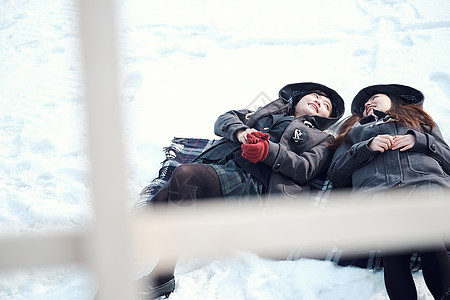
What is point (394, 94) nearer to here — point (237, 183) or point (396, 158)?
point (396, 158)

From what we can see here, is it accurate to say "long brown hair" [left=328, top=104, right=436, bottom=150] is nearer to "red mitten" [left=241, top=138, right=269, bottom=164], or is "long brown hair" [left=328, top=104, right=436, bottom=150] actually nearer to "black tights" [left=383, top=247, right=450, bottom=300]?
"red mitten" [left=241, top=138, right=269, bottom=164]

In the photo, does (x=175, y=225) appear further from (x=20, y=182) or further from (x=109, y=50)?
(x=20, y=182)

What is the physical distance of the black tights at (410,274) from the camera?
103 centimetres

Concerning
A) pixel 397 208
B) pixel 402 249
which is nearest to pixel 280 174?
pixel 402 249

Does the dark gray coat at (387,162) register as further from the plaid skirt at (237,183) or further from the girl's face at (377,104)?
the plaid skirt at (237,183)

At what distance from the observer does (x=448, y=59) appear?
219 centimetres

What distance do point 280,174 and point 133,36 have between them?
156 centimetres

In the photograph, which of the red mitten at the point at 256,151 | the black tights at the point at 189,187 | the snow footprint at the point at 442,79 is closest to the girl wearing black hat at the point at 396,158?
the red mitten at the point at 256,151

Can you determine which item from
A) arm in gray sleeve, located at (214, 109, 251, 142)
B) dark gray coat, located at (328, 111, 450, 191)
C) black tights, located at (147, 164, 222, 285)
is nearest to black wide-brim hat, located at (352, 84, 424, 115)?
dark gray coat, located at (328, 111, 450, 191)

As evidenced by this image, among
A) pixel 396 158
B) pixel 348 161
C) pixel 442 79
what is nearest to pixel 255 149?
pixel 348 161

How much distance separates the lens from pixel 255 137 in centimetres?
135

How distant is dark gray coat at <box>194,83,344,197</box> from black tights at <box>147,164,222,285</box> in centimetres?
13

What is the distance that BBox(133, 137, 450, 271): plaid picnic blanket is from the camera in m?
1.20

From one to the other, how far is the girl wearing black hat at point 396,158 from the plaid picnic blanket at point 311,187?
0.06m
